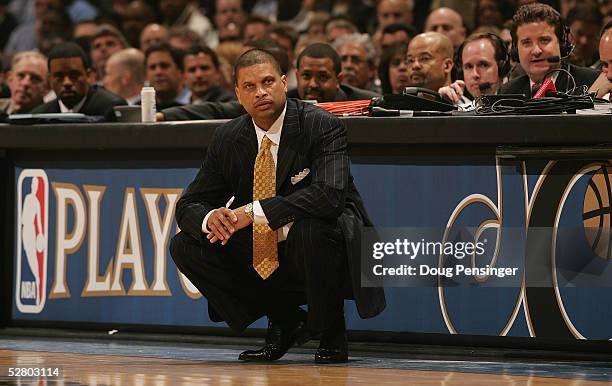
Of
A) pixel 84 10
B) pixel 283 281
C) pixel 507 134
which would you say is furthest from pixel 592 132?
pixel 84 10

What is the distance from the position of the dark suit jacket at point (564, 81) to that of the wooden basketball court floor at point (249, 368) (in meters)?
1.66

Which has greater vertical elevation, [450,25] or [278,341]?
[450,25]

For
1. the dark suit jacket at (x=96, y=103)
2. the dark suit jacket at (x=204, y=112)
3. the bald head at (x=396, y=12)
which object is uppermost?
the bald head at (x=396, y=12)

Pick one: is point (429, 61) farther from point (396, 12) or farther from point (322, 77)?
point (396, 12)

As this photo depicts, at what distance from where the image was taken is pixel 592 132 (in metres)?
5.86

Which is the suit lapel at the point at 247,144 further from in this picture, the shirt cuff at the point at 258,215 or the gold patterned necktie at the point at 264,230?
the shirt cuff at the point at 258,215

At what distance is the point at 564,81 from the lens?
273 inches

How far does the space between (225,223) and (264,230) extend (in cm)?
21

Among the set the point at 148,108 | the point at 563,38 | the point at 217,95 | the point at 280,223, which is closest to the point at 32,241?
the point at 148,108

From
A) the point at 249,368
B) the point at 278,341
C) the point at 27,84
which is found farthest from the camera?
the point at 27,84

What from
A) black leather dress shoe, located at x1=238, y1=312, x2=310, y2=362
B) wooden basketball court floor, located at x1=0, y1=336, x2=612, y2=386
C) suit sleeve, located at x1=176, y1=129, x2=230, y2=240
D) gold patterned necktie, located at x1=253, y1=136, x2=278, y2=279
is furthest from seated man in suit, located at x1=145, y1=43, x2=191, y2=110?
black leather dress shoe, located at x1=238, y1=312, x2=310, y2=362

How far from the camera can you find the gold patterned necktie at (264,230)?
227 inches

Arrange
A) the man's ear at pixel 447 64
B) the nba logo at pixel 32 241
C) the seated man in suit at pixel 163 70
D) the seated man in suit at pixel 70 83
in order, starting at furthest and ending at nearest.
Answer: the seated man in suit at pixel 163 70 → the seated man in suit at pixel 70 83 → the man's ear at pixel 447 64 → the nba logo at pixel 32 241

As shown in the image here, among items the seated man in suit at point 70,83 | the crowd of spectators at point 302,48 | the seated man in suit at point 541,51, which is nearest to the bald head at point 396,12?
the crowd of spectators at point 302,48
